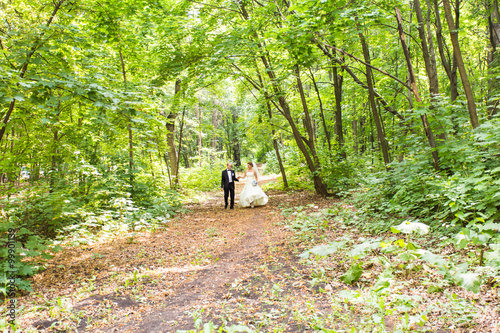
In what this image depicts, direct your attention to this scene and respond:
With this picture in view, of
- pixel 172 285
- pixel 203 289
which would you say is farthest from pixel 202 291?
pixel 172 285

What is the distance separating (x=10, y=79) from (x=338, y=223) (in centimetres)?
623

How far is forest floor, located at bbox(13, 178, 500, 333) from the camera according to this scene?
2697mm

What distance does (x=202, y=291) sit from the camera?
3742 millimetres

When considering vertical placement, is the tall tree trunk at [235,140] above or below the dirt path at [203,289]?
above

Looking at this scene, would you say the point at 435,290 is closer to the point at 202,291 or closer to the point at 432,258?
the point at 432,258

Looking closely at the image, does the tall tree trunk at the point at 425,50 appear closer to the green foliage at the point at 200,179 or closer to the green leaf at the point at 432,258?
the green leaf at the point at 432,258

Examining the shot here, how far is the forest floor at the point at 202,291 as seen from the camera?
8.85 ft

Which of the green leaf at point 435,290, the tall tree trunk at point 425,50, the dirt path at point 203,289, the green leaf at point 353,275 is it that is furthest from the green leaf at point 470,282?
the tall tree trunk at point 425,50

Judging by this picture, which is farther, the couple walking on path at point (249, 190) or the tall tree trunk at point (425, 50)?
the couple walking on path at point (249, 190)

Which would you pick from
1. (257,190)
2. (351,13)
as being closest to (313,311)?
(351,13)

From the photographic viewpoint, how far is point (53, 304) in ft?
11.2

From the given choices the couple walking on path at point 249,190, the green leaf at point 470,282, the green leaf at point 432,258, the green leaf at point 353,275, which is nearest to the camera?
the green leaf at point 470,282

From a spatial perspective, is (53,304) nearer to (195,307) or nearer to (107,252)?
(195,307)

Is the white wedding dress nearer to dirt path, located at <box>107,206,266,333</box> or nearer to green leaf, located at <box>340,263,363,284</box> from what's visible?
dirt path, located at <box>107,206,266,333</box>
